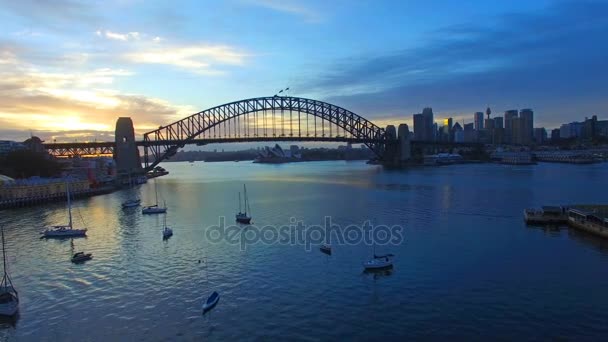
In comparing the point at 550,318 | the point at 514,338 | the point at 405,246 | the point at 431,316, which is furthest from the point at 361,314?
the point at 405,246

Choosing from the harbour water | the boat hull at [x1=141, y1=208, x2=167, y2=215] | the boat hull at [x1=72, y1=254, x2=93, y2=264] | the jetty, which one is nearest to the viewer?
the harbour water

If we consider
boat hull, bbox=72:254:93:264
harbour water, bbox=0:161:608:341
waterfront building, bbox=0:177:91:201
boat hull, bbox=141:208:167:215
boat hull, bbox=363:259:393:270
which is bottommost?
harbour water, bbox=0:161:608:341

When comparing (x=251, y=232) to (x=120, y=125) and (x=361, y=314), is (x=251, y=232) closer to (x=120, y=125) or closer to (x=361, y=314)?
(x=361, y=314)

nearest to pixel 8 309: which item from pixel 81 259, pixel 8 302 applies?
pixel 8 302

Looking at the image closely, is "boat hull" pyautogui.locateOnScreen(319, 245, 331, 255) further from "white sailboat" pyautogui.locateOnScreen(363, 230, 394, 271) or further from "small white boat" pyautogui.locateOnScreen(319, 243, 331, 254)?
"white sailboat" pyautogui.locateOnScreen(363, 230, 394, 271)

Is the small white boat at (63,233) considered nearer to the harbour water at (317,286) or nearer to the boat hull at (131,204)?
the harbour water at (317,286)

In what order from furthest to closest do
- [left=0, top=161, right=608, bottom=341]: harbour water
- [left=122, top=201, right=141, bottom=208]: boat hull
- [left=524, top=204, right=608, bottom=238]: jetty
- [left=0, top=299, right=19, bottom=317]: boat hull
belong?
[left=122, top=201, right=141, bottom=208]: boat hull
[left=524, top=204, right=608, bottom=238]: jetty
[left=0, top=299, right=19, bottom=317]: boat hull
[left=0, top=161, right=608, bottom=341]: harbour water

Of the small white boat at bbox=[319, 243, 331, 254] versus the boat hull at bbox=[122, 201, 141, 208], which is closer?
the small white boat at bbox=[319, 243, 331, 254]

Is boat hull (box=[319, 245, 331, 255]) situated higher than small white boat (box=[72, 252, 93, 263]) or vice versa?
boat hull (box=[319, 245, 331, 255])

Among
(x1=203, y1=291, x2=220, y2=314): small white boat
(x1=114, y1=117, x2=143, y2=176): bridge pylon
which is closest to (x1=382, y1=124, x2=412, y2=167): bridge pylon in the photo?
(x1=114, y1=117, x2=143, y2=176): bridge pylon

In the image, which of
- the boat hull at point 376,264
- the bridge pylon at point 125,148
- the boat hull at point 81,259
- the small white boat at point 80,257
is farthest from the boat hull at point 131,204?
the bridge pylon at point 125,148
